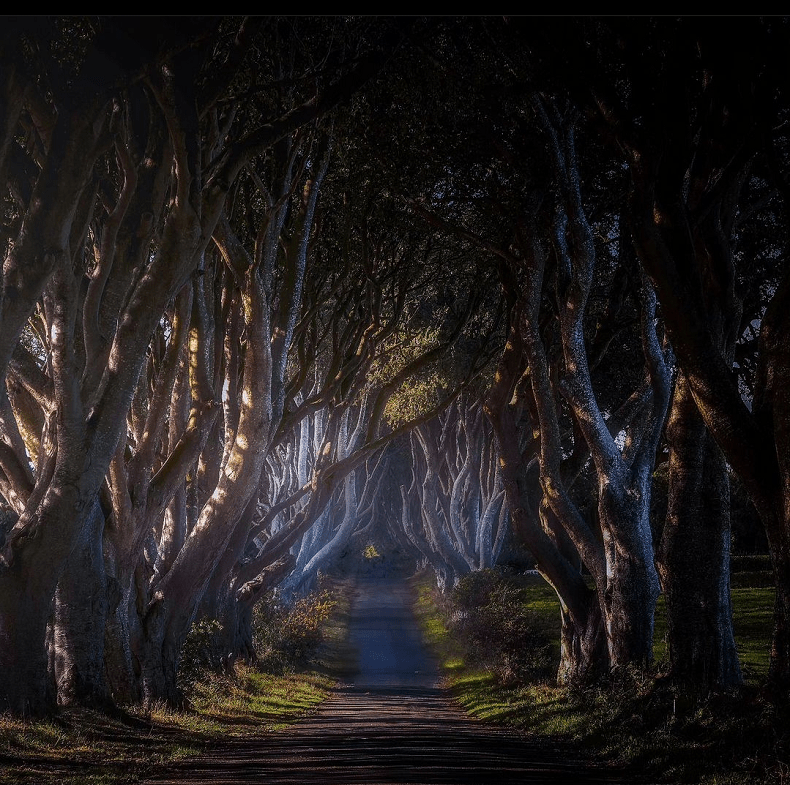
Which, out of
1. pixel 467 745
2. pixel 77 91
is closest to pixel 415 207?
pixel 77 91

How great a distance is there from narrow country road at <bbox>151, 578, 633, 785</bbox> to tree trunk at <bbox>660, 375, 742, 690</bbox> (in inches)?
87.5

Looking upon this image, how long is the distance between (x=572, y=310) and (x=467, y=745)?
6677 millimetres

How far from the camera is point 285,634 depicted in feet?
82.5

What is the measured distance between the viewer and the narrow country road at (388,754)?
26.8ft

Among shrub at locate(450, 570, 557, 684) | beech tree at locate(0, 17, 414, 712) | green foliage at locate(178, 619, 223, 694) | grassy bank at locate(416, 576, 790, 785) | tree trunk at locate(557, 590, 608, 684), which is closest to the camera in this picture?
grassy bank at locate(416, 576, 790, 785)

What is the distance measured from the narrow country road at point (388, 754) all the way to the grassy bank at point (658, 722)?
501 millimetres

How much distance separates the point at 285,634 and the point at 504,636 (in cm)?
675

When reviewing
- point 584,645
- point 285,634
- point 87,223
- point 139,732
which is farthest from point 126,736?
point 285,634

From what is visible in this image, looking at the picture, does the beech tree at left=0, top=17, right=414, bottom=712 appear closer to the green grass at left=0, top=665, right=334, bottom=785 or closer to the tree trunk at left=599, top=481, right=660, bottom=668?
the green grass at left=0, top=665, right=334, bottom=785

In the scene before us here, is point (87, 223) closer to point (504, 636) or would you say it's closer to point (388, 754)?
point (388, 754)

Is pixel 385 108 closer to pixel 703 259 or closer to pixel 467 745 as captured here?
pixel 703 259

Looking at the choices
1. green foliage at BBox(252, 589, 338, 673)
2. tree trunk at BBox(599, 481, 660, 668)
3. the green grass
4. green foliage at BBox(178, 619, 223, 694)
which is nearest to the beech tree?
the green grass

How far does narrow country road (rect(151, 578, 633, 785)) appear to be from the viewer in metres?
8.16

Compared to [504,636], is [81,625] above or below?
above
